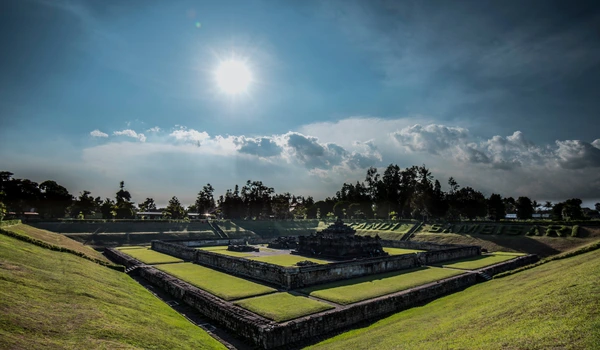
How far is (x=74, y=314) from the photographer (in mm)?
10766

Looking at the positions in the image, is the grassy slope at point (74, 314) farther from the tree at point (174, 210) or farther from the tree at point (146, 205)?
the tree at point (146, 205)

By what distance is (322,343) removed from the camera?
13.6 m

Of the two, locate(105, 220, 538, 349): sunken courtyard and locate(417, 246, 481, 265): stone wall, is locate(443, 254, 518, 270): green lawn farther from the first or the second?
locate(417, 246, 481, 265): stone wall

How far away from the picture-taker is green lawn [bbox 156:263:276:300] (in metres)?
18.6

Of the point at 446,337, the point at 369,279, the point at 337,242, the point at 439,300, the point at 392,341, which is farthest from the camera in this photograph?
the point at 337,242

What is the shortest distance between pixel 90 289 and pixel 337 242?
76.1 feet

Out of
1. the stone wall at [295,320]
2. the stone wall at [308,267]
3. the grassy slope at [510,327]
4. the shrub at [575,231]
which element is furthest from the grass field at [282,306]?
the shrub at [575,231]

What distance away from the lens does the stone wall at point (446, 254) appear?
28594 millimetres

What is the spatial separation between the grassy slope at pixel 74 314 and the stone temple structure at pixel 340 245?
19300 mm

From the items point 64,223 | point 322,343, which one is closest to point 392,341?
point 322,343

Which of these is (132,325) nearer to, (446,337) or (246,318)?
(246,318)

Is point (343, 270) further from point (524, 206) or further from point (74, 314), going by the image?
point (524, 206)

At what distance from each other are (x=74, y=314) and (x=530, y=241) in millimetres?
44655

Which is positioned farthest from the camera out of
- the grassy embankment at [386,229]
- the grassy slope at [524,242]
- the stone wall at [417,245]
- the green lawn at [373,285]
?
the grassy embankment at [386,229]
